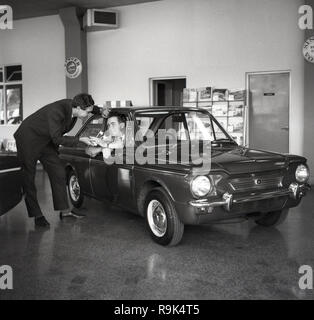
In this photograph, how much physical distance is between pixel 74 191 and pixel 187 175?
2900 mm

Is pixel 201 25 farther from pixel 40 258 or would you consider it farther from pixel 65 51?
pixel 40 258

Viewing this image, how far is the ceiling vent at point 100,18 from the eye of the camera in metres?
10.3

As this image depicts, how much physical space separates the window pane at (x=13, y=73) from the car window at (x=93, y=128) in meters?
7.74

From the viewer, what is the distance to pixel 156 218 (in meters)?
4.38

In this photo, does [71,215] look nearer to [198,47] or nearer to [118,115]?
[118,115]

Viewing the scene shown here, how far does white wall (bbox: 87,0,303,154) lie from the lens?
8867mm

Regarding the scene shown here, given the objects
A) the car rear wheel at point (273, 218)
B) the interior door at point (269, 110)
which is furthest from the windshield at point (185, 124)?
the interior door at point (269, 110)

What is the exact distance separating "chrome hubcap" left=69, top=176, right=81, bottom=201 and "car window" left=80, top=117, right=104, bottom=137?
732 millimetres

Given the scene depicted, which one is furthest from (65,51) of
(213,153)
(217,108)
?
(213,153)

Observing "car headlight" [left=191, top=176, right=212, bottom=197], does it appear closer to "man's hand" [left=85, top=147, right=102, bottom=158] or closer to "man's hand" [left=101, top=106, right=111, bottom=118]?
"man's hand" [left=85, top=147, right=102, bottom=158]

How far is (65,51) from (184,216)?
337 inches

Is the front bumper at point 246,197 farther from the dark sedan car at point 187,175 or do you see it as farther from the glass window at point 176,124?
the glass window at point 176,124

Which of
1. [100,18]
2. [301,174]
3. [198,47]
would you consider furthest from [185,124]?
[100,18]

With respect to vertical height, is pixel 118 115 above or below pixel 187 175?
above
